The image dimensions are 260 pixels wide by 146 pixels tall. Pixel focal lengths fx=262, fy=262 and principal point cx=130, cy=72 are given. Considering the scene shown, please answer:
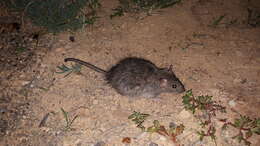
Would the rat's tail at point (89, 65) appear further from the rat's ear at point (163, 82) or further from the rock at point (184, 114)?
the rock at point (184, 114)

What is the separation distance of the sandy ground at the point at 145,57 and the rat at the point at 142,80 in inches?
5.2

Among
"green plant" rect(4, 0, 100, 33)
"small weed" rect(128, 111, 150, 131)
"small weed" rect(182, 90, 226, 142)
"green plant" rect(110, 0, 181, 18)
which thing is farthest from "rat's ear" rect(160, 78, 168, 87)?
"green plant" rect(4, 0, 100, 33)

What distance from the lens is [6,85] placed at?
4633mm

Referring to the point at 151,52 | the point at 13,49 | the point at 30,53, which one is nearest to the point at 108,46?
the point at 151,52

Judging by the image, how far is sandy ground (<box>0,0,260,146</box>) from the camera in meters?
3.97

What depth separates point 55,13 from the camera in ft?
18.8

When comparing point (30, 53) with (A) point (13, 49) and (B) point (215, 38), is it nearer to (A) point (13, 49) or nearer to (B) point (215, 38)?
(A) point (13, 49)

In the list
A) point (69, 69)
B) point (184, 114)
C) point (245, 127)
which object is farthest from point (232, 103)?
point (69, 69)

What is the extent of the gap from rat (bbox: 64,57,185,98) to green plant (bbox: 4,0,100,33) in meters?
1.69

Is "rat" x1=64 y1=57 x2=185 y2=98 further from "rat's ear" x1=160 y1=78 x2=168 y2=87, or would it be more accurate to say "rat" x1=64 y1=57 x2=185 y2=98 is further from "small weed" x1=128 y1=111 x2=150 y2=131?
"small weed" x1=128 y1=111 x2=150 y2=131

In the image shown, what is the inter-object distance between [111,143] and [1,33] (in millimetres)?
3569

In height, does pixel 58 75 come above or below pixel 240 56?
below

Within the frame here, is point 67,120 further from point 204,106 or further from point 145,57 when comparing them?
point 204,106

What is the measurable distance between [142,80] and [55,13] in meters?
2.60
